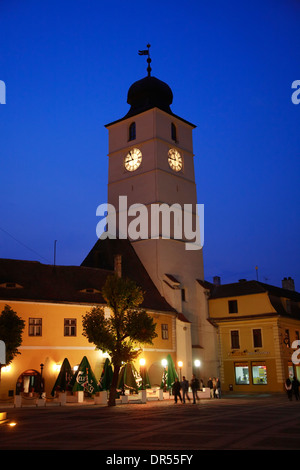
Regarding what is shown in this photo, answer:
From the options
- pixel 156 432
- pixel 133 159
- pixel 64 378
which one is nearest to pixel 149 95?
pixel 133 159

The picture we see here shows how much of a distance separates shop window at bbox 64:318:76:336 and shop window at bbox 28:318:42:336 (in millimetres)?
1963

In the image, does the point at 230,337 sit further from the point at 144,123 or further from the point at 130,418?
the point at 130,418

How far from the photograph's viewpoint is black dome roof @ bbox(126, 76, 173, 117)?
55.1 meters

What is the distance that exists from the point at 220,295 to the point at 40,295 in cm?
1980

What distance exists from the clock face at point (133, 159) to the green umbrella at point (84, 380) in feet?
81.0

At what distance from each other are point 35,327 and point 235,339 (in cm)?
2031

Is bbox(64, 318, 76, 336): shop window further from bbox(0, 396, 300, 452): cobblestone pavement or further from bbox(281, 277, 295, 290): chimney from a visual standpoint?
bbox(281, 277, 295, 290): chimney

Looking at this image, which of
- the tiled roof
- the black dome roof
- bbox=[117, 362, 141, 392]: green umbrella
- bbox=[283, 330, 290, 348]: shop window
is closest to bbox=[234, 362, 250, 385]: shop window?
bbox=[283, 330, 290, 348]: shop window

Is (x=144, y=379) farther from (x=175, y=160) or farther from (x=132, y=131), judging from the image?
(x=132, y=131)

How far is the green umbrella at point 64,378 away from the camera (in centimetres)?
3434

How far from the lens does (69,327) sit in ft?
124

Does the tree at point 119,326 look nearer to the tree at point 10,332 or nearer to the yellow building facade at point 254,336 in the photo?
the tree at point 10,332

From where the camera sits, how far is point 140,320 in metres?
31.9

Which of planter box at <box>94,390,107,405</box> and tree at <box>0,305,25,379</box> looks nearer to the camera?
tree at <box>0,305,25,379</box>
